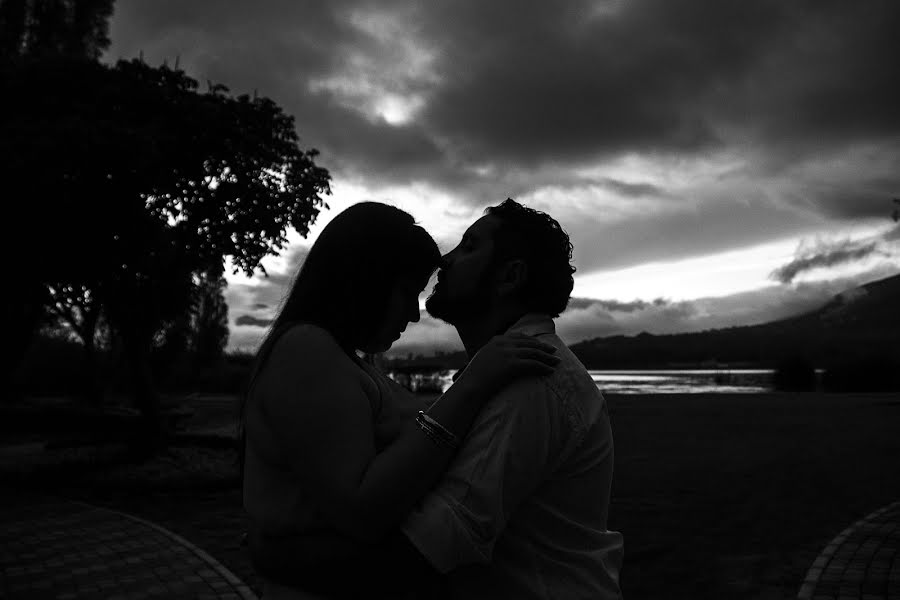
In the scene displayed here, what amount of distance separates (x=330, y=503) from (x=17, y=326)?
24.9 m

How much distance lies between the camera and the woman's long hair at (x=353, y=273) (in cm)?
190

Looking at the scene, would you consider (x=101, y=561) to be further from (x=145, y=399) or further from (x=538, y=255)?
(x=145, y=399)

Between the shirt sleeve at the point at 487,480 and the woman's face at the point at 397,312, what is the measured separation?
42 centimetres

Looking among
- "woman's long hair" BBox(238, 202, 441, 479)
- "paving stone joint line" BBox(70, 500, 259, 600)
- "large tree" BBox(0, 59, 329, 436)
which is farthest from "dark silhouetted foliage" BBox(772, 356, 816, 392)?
"woman's long hair" BBox(238, 202, 441, 479)

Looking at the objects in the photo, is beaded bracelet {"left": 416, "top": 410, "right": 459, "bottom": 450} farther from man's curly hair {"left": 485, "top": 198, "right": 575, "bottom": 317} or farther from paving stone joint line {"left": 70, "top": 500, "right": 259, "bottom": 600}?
paving stone joint line {"left": 70, "top": 500, "right": 259, "bottom": 600}

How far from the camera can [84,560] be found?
21.8 feet

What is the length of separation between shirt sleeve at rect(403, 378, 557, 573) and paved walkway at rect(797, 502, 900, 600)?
15.8 feet

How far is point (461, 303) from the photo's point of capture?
7.13 ft

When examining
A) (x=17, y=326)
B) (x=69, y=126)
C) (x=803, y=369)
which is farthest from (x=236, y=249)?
(x=803, y=369)

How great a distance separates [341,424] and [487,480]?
353mm

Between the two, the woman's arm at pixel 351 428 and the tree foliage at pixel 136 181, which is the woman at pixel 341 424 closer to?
the woman's arm at pixel 351 428

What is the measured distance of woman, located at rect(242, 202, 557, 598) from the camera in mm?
1637

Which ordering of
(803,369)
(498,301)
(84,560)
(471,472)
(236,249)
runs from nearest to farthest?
(471,472), (498,301), (84,560), (236,249), (803,369)

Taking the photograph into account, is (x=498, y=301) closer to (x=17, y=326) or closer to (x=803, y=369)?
(x=17, y=326)
